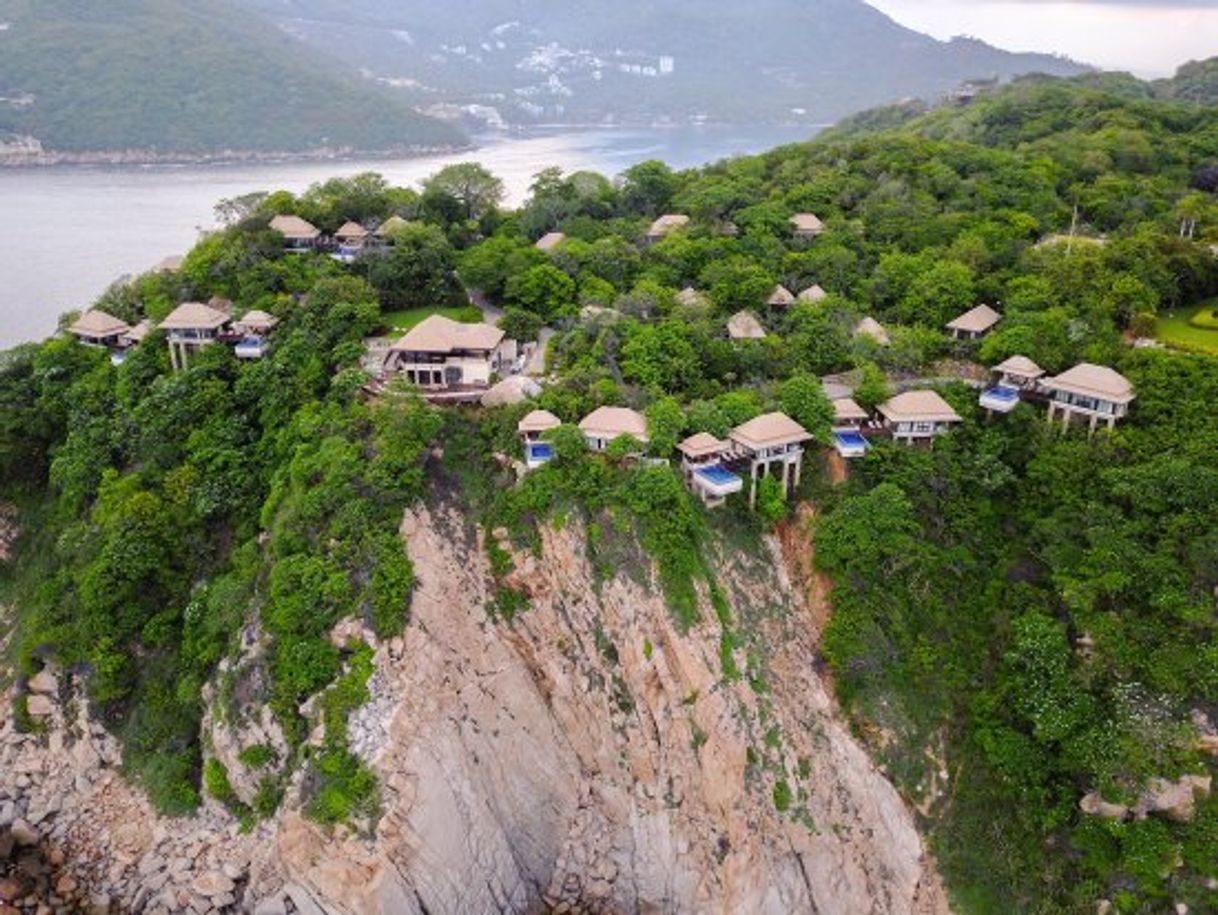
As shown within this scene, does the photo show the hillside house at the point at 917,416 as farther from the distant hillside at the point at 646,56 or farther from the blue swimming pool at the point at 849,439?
the distant hillside at the point at 646,56

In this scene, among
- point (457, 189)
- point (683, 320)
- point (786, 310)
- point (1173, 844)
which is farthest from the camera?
point (457, 189)

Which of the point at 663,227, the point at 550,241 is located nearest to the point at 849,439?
the point at 663,227

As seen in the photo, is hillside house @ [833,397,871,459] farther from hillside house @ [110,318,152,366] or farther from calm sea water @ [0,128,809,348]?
calm sea water @ [0,128,809,348]

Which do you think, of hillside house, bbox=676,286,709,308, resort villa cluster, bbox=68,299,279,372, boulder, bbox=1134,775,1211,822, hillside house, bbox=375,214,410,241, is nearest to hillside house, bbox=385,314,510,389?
resort villa cluster, bbox=68,299,279,372

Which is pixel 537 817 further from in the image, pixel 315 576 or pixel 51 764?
pixel 51 764

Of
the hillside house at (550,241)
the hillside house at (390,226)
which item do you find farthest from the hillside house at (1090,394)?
the hillside house at (390,226)

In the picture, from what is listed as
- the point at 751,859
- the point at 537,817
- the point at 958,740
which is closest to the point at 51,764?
the point at 537,817

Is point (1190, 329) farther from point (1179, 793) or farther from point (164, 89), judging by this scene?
point (164, 89)
